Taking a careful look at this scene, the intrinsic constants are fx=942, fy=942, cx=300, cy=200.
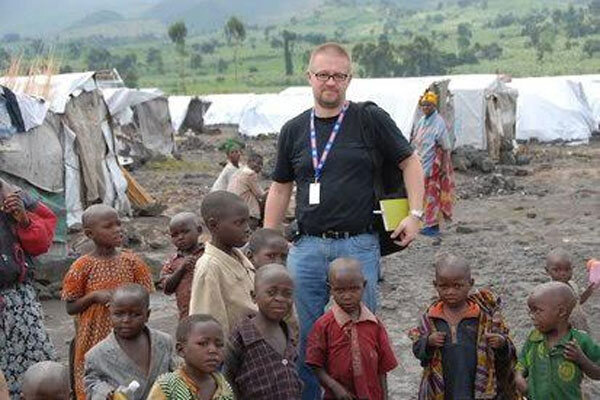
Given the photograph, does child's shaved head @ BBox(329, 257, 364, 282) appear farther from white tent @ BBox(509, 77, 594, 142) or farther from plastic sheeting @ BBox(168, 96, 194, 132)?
plastic sheeting @ BBox(168, 96, 194, 132)

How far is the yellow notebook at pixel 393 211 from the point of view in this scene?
410cm

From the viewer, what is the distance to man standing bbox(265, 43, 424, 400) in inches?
161

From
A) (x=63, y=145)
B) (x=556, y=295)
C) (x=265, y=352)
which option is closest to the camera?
(x=265, y=352)

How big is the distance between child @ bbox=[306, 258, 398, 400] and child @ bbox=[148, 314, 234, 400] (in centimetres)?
62

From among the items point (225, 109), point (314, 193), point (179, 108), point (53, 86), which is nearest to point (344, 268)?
point (314, 193)

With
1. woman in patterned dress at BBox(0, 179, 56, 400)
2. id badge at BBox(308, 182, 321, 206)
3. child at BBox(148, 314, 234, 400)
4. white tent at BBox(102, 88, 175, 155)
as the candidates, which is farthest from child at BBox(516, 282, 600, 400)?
white tent at BBox(102, 88, 175, 155)

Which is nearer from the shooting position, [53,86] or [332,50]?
[332,50]

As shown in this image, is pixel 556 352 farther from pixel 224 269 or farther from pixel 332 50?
pixel 332 50

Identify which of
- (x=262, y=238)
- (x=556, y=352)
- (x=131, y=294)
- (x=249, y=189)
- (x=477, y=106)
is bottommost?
(x=477, y=106)

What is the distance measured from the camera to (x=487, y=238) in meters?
11.3

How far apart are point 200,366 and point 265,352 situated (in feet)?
1.18

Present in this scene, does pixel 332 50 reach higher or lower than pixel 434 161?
higher

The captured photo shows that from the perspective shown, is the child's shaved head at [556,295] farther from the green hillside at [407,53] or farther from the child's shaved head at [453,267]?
the green hillside at [407,53]

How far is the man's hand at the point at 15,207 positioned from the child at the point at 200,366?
1.38m
